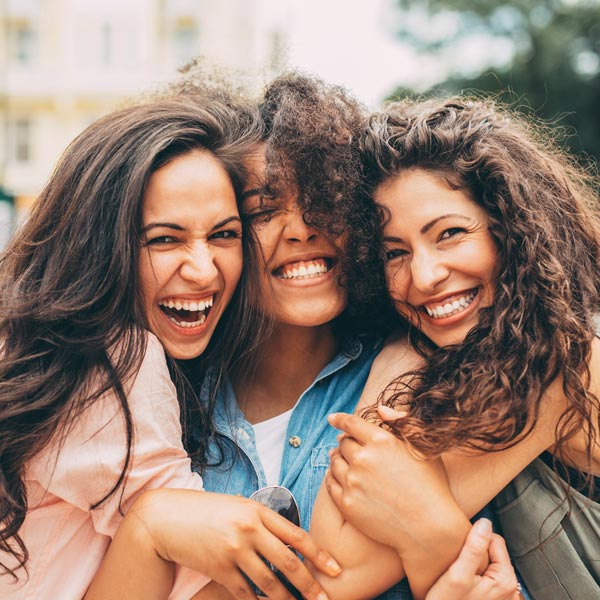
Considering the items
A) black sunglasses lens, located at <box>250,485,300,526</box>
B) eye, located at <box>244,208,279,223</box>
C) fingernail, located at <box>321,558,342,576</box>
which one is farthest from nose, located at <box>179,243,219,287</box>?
fingernail, located at <box>321,558,342,576</box>

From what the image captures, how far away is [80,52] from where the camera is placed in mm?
21609

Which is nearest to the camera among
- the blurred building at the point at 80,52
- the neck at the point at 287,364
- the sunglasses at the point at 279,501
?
the sunglasses at the point at 279,501

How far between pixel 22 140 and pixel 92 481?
21.7 metres

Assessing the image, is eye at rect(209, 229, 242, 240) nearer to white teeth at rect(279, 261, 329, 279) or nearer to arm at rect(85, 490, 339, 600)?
white teeth at rect(279, 261, 329, 279)

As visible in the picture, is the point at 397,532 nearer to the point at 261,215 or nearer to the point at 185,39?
the point at 261,215

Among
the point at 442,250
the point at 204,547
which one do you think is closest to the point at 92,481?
the point at 204,547

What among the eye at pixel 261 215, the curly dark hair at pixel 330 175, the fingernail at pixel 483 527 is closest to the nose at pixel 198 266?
the eye at pixel 261 215

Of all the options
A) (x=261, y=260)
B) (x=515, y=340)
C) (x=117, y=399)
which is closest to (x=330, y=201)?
(x=261, y=260)

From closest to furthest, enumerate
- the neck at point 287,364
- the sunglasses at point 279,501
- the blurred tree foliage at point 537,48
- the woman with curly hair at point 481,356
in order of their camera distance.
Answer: the woman with curly hair at point 481,356, the sunglasses at point 279,501, the neck at point 287,364, the blurred tree foliage at point 537,48

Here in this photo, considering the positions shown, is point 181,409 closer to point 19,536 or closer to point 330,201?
point 19,536

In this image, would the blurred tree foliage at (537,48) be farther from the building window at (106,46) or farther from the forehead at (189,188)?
the forehead at (189,188)

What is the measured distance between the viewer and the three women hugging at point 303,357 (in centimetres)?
215

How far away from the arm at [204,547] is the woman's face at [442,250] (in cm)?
86

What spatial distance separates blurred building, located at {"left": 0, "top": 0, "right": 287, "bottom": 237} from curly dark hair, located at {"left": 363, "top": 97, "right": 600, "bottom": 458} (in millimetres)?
19874
